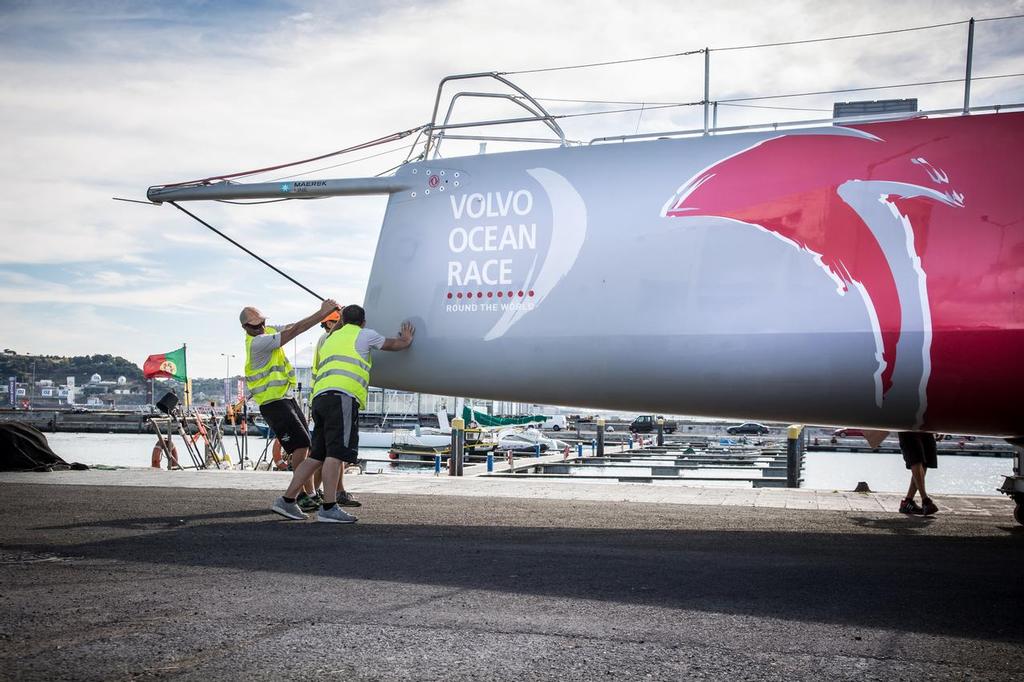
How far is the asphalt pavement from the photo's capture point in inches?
142

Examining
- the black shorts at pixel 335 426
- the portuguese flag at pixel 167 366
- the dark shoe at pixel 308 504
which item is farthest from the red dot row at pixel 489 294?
the portuguese flag at pixel 167 366

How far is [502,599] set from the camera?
4.81 metres

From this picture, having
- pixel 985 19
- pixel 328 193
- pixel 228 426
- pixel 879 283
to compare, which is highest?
pixel 985 19

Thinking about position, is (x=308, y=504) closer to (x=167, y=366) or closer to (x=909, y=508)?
(x=909, y=508)

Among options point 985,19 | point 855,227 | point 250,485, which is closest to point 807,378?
point 855,227

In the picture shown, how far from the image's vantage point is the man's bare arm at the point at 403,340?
962 centimetres

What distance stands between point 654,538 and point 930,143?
436 cm

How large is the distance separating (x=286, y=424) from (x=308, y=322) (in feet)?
3.47

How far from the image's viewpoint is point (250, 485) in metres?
12.3

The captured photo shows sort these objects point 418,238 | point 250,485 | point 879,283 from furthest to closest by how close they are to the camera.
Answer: point 250,485 → point 418,238 → point 879,283

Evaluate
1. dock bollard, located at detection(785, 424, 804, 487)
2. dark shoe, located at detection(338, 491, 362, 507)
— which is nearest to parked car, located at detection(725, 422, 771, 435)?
dock bollard, located at detection(785, 424, 804, 487)

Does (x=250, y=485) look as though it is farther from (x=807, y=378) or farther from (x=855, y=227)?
(x=855, y=227)

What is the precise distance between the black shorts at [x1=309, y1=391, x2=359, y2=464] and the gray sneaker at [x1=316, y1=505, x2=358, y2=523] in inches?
18.2

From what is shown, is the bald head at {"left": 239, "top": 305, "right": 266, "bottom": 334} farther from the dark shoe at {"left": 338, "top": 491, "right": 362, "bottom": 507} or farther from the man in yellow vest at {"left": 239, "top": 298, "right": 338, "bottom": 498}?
the dark shoe at {"left": 338, "top": 491, "right": 362, "bottom": 507}
